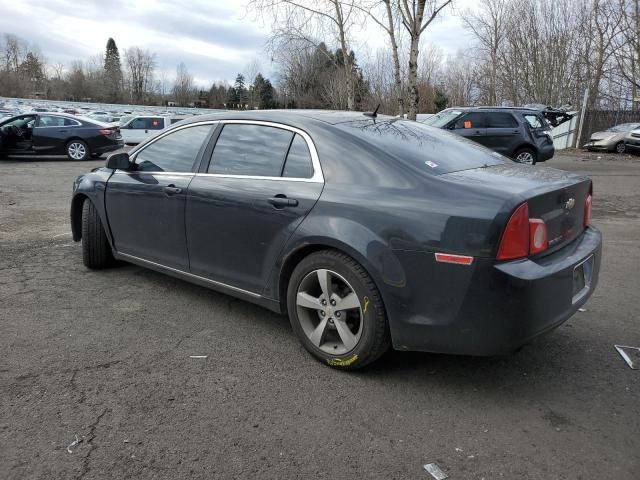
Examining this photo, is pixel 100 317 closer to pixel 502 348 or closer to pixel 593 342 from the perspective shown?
pixel 502 348

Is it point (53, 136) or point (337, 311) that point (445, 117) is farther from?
point (337, 311)

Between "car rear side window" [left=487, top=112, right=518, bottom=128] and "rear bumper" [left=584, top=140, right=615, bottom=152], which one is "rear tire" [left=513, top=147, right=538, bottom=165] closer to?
"car rear side window" [left=487, top=112, right=518, bottom=128]

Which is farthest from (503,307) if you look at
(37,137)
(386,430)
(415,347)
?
(37,137)

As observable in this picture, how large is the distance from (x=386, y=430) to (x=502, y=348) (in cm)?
71

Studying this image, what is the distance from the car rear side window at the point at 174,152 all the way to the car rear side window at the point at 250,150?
9.4 inches

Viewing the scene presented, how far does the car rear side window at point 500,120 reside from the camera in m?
14.1

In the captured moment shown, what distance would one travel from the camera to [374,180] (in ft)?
9.91

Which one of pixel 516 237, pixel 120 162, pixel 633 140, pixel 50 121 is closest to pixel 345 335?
pixel 516 237

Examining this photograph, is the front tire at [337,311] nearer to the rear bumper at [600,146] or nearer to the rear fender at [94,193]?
the rear fender at [94,193]

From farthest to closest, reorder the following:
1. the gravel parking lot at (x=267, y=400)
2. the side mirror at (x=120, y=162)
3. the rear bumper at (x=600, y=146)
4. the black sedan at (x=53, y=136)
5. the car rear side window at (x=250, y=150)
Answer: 1. the rear bumper at (x=600, y=146)
2. the black sedan at (x=53, y=136)
3. the side mirror at (x=120, y=162)
4. the car rear side window at (x=250, y=150)
5. the gravel parking lot at (x=267, y=400)

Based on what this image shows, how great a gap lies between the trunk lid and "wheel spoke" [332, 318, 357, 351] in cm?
103

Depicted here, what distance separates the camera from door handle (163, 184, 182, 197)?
3978 mm

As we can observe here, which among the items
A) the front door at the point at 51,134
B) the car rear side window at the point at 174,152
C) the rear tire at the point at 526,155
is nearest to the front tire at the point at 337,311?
the car rear side window at the point at 174,152

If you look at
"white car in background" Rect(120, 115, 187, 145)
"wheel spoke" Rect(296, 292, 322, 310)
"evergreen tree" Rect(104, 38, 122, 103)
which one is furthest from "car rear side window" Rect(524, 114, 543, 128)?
"evergreen tree" Rect(104, 38, 122, 103)
